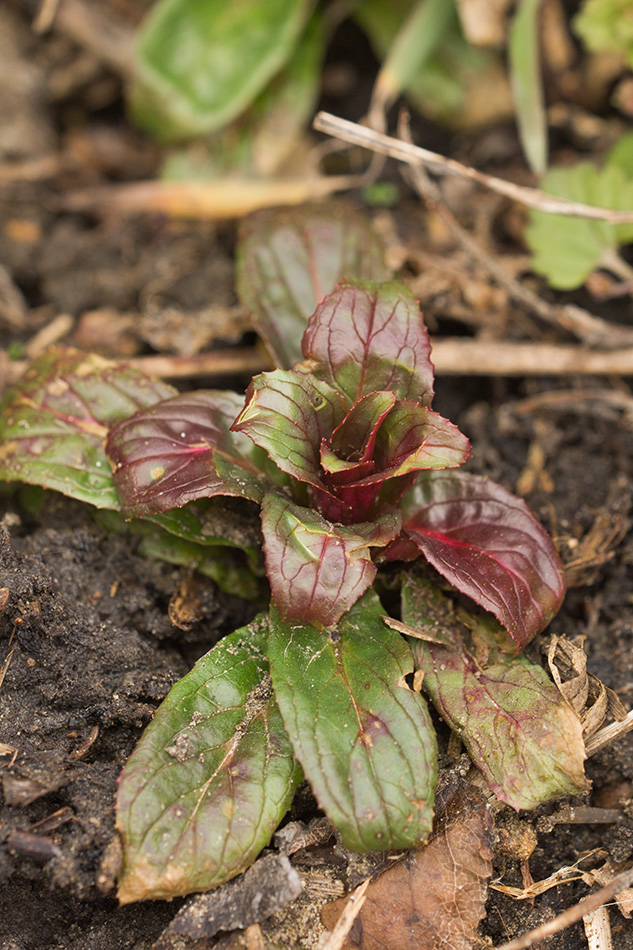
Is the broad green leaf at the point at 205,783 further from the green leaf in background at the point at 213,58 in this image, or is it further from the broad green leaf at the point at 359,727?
the green leaf in background at the point at 213,58

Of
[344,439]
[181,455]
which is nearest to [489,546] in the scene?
[344,439]

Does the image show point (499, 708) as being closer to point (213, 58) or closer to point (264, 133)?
point (264, 133)

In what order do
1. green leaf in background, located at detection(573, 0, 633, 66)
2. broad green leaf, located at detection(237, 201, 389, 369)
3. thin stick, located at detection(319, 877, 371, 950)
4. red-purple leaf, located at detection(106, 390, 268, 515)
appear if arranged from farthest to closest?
green leaf in background, located at detection(573, 0, 633, 66)
broad green leaf, located at detection(237, 201, 389, 369)
red-purple leaf, located at detection(106, 390, 268, 515)
thin stick, located at detection(319, 877, 371, 950)

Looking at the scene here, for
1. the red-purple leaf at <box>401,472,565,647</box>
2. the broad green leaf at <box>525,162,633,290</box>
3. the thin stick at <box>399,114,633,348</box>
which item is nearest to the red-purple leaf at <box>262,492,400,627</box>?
the red-purple leaf at <box>401,472,565,647</box>

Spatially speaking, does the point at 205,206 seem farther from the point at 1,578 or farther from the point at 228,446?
the point at 1,578

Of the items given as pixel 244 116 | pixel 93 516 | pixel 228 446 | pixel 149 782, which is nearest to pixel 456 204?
pixel 244 116

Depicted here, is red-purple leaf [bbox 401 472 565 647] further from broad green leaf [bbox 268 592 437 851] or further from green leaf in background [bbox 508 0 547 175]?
green leaf in background [bbox 508 0 547 175]

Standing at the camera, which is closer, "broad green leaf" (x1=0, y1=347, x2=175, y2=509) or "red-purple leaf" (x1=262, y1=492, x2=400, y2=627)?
"red-purple leaf" (x1=262, y1=492, x2=400, y2=627)
